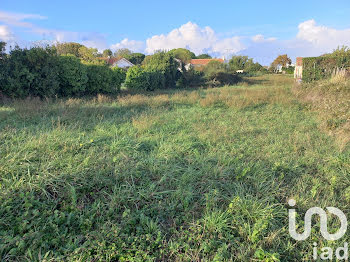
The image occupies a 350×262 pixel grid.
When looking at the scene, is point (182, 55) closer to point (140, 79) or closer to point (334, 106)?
point (140, 79)

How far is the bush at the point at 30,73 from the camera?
27.6 ft

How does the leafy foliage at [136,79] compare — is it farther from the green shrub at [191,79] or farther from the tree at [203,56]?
the tree at [203,56]

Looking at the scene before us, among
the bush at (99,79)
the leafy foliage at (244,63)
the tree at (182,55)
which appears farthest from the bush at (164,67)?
the leafy foliage at (244,63)

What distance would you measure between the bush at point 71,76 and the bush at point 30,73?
0.38 m

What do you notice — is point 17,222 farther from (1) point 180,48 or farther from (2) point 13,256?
(1) point 180,48

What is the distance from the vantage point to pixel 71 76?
10297 mm

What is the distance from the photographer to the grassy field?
229 cm

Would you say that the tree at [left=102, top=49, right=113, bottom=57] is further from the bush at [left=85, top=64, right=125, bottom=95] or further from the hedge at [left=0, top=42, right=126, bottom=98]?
the hedge at [left=0, top=42, right=126, bottom=98]

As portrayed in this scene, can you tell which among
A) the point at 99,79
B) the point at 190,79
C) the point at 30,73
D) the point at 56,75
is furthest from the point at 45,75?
the point at 190,79

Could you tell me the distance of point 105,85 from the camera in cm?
1207

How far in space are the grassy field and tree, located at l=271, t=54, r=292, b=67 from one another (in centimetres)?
5845

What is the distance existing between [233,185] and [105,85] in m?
10.4

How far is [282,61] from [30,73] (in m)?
60.0

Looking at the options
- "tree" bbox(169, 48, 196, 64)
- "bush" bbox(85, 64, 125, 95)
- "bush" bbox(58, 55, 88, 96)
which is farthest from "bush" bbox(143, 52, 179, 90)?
"tree" bbox(169, 48, 196, 64)
